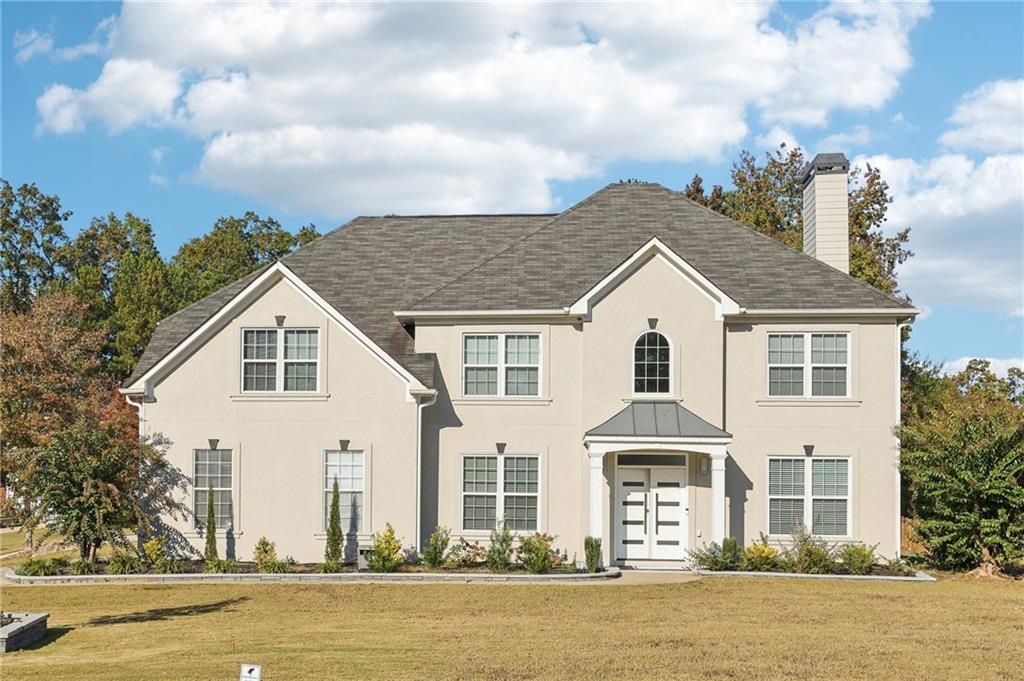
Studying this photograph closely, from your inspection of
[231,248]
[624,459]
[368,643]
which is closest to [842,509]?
[624,459]

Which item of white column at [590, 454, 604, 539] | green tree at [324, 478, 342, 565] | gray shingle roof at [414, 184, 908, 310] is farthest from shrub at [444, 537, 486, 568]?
gray shingle roof at [414, 184, 908, 310]

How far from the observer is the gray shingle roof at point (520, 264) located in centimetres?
2584

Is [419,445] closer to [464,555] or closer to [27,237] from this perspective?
[464,555]

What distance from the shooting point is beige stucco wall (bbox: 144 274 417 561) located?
24891 millimetres

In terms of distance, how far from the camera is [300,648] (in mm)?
14969

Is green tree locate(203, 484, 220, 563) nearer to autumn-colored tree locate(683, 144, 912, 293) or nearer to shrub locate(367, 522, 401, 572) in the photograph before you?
shrub locate(367, 522, 401, 572)

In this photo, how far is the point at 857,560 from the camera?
23.4m

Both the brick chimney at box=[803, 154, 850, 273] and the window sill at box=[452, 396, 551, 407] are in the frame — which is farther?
the brick chimney at box=[803, 154, 850, 273]

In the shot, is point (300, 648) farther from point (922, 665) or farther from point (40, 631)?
point (922, 665)

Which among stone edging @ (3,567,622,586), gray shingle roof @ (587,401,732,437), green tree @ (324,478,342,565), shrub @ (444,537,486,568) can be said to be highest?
gray shingle roof @ (587,401,732,437)

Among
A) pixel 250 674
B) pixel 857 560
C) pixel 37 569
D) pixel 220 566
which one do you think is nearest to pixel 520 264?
pixel 220 566

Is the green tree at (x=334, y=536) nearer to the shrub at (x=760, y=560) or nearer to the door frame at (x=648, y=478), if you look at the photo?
the door frame at (x=648, y=478)

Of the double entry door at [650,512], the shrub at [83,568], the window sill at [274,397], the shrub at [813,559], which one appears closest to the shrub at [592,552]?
the double entry door at [650,512]

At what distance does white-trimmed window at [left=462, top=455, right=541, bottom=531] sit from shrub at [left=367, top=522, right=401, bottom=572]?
242 centimetres
